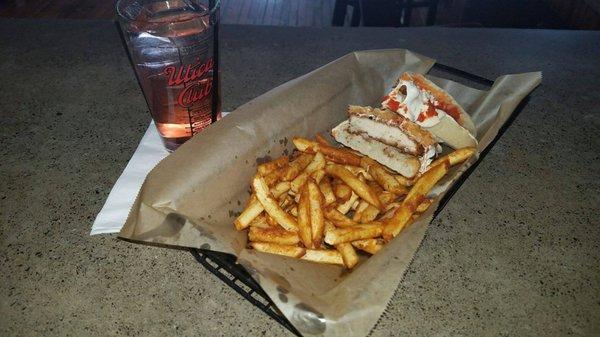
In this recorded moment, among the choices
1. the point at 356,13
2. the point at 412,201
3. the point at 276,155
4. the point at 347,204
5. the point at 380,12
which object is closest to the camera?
the point at 412,201

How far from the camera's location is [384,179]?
154 cm

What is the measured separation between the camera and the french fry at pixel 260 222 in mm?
1414

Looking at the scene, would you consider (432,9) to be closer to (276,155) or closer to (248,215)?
(276,155)

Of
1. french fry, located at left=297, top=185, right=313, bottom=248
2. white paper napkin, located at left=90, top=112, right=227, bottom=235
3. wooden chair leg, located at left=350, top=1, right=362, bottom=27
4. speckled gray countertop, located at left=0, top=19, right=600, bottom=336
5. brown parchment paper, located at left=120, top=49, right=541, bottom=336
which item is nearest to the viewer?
brown parchment paper, located at left=120, top=49, right=541, bottom=336

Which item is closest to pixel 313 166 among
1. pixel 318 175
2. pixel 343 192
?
pixel 318 175

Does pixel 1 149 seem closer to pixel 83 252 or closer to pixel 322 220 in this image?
pixel 83 252

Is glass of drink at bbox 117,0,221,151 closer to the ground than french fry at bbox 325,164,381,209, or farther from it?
farther from it

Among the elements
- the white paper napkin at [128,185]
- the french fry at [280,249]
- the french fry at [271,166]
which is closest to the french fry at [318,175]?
the french fry at [271,166]

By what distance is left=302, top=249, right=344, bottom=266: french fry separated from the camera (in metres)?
1.30

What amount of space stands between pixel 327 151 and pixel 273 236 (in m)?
0.42

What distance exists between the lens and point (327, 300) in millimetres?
1114

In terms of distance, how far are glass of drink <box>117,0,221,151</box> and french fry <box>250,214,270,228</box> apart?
45 cm

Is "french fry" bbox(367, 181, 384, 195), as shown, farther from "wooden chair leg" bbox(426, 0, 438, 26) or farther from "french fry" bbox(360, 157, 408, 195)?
"wooden chair leg" bbox(426, 0, 438, 26)

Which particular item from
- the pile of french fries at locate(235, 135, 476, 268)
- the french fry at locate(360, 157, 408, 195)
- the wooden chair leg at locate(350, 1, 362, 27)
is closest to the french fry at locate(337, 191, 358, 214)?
the pile of french fries at locate(235, 135, 476, 268)
